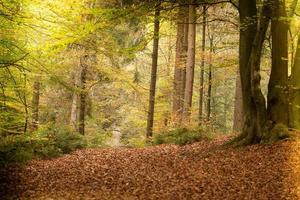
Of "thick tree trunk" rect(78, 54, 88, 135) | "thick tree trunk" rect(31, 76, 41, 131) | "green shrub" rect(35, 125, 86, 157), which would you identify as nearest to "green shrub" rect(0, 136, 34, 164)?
"thick tree trunk" rect(31, 76, 41, 131)

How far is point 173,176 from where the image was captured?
9.24 m

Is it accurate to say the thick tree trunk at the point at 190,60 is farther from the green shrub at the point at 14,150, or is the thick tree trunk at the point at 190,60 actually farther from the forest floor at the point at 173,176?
the green shrub at the point at 14,150

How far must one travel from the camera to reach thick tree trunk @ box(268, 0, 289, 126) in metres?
10.8

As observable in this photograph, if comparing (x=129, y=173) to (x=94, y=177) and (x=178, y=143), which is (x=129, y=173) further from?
(x=178, y=143)

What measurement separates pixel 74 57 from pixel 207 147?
354 inches

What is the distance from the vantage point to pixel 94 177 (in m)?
9.80

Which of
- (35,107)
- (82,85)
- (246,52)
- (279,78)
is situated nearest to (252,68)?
(279,78)

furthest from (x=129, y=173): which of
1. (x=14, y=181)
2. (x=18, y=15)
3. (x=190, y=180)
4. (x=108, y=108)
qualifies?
(x=108, y=108)

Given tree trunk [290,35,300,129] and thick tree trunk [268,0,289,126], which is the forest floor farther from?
tree trunk [290,35,300,129]

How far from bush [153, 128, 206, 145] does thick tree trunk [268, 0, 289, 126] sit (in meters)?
4.22

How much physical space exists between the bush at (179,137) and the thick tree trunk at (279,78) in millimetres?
4217

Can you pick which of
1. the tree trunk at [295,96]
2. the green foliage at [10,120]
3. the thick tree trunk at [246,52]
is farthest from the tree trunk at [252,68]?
the green foliage at [10,120]

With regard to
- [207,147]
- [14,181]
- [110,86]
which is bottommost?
[14,181]

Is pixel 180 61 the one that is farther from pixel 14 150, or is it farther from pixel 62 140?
pixel 14 150
